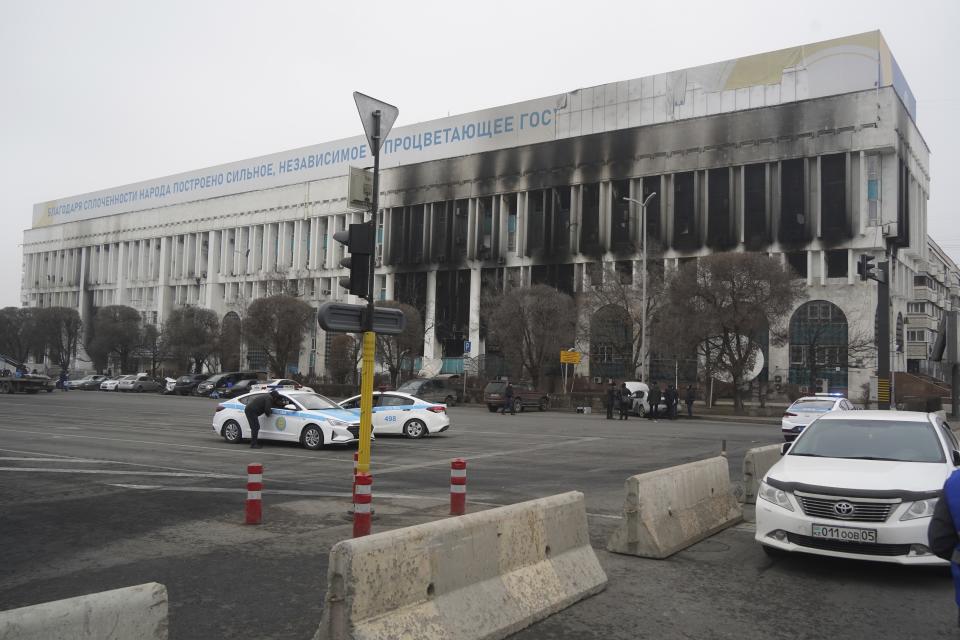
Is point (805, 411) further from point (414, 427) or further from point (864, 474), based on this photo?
point (864, 474)

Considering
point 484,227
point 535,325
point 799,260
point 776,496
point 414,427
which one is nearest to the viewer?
point 776,496

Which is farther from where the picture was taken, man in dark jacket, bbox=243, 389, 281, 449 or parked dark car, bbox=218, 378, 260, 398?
parked dark car, bbox=218, 378, 260, 398

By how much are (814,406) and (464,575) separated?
70.5 feet

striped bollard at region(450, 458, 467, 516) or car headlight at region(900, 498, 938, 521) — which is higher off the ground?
car headlight at region(900, 498, 938, 521)

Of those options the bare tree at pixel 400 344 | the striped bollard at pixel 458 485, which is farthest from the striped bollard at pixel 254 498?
the bare tree at pixel 400 344

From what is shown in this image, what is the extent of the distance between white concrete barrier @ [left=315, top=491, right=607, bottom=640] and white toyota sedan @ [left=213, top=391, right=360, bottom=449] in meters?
12.5

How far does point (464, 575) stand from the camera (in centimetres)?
542

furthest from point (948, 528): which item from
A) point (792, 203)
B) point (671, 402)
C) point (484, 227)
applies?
point (484, 227)

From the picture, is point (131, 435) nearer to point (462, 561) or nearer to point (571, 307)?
point (462, 561)

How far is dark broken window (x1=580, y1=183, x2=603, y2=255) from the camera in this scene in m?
66.0

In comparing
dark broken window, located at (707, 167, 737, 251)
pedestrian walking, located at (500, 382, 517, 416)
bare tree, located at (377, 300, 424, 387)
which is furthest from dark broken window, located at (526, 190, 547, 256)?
pedestrian walking, located at (500, 382, 517, 416)

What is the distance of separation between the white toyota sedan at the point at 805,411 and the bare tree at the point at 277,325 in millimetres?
44887

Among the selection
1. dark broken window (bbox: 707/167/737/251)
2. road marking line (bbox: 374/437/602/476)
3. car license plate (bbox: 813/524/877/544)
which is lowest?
road marking line (bbox: 374/437/602/476)

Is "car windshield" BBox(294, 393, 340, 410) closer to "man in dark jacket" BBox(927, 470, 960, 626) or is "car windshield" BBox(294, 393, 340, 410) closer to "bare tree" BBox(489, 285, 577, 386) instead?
"man in dark jacket" BBox(927, 470, 960, 626)
